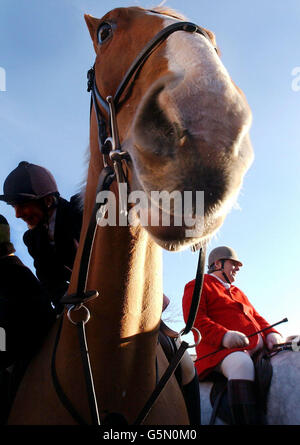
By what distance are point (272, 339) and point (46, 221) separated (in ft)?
12.7

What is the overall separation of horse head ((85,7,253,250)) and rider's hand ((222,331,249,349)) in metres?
3.61

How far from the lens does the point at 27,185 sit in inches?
132

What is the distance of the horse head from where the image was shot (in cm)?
145

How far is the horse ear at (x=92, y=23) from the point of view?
2702mm

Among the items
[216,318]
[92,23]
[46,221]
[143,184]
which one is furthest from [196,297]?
[216,318]

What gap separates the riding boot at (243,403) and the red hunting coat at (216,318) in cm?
→ 48

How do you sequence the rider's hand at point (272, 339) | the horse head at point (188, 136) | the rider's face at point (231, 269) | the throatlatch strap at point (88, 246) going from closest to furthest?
the horse head at point (188, 136)
the throatlatch strap at point (88, 246)
the rider's hand at point (272, 339)
the rider's face at point (231, 269)

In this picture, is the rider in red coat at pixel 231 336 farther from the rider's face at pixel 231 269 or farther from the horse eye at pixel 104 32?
the horse eye at pixel 104 32

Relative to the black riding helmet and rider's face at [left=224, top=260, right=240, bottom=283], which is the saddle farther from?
the black riding helmet

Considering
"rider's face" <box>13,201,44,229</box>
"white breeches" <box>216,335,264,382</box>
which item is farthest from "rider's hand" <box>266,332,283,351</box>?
"rider's face" <box>13,201,44,229</box>

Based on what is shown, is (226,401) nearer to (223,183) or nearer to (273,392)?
(273,392)

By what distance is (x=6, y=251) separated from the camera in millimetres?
3057

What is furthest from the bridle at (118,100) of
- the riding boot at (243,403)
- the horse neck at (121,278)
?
the riding boot at (243,403)
